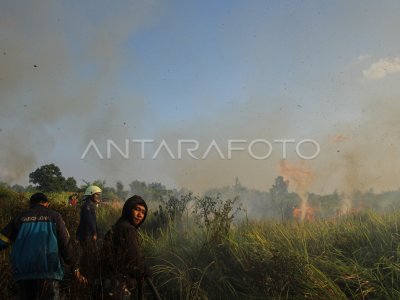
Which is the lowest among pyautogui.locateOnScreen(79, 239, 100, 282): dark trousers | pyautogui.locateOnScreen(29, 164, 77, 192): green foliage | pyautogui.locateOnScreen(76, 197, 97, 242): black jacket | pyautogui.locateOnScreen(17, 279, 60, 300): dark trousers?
pyautogui.locateOnScreen(17, 279, 60, 300): dark trousers

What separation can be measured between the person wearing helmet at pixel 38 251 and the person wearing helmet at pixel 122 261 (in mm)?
360

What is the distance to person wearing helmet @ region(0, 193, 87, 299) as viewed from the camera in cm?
449

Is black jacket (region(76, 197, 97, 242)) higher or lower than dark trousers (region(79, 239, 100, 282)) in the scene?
higher

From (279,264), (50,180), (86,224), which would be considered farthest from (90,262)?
(50,180)

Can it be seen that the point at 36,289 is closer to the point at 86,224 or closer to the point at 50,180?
the point at 86,224

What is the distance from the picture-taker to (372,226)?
6781mm

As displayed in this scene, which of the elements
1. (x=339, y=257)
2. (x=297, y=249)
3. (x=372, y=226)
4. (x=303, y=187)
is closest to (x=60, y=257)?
(x=297, y=249)

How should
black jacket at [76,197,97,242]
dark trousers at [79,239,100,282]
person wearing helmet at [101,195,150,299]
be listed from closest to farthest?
person wearing helmet at [101,195,150,299] < dark trousers at [79,239,100,282] < black jacket at [76,197,97,242]

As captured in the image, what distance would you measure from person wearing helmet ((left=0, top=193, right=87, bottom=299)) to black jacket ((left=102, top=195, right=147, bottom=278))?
38cm

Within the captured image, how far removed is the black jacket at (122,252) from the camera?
4223 mm

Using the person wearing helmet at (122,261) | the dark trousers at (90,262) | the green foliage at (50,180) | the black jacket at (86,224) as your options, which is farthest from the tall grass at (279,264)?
the green foliage at (50,180)

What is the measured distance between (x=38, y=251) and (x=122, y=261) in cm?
92

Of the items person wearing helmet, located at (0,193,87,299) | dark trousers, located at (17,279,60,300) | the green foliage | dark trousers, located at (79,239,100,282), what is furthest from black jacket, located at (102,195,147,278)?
the green foliage

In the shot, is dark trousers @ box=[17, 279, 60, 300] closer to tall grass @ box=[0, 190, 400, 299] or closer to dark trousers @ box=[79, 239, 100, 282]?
tall grass @ box=[0, 190, 400, 299]
